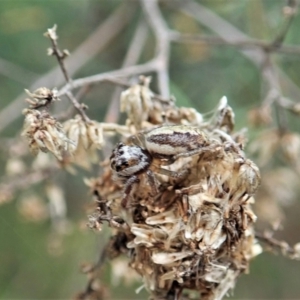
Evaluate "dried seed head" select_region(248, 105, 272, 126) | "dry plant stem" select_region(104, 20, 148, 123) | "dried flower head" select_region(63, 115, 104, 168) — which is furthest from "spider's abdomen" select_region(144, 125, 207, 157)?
"dried seed head" select_region(248, 105, 272, 126)

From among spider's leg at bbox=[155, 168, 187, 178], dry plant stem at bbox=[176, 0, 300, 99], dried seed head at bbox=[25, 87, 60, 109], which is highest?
dry plant stem at bbox=[176, 0, 300, 99]

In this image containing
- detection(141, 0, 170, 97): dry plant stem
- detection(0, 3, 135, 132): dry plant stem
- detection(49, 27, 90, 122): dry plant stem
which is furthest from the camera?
detection(0, 3, 135, 132): dry plant stem

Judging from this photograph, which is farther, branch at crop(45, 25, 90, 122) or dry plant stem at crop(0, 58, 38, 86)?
dry plant stem at crop(0, 58, 38, 86)

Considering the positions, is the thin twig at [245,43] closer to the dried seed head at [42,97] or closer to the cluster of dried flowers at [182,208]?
the cluster of dried flowers at [182,208]

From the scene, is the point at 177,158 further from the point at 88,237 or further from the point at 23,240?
the point at 23,240

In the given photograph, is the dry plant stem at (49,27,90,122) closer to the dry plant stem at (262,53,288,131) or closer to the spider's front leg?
the spider's front leg

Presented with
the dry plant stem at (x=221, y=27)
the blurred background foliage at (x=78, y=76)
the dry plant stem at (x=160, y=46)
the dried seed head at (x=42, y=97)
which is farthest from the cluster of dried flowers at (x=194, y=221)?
the blurred background foliage at (x=78, y=76)

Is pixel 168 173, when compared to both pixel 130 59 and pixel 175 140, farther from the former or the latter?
pixel 130 59

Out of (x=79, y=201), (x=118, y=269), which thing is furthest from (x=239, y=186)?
(x=79, y=201)
